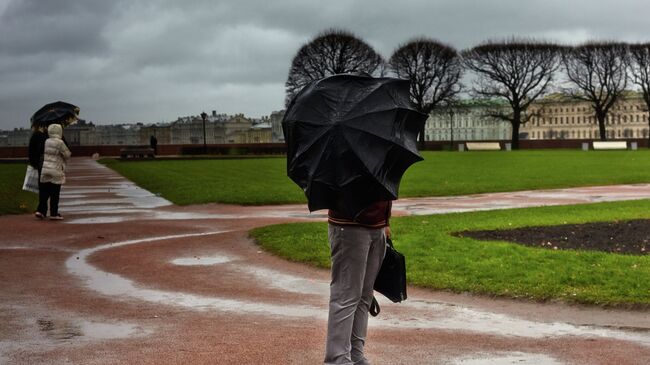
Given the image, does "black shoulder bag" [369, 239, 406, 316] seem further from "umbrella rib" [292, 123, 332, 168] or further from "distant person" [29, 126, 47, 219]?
Answer: "distant person" [29, 126, 47, 219]

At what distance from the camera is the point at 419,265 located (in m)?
10.9

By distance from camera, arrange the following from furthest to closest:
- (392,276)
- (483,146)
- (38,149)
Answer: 1. (483,146)
2. (38,149)
3. (392,276)

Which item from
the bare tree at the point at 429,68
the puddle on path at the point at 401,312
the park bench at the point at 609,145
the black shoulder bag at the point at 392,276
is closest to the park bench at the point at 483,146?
the bare tree at the point at 429,68

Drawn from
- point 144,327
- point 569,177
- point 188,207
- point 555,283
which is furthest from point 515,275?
point 569,177

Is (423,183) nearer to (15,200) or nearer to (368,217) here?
(15,200)

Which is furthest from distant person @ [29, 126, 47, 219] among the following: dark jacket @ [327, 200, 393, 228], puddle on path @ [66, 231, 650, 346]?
dark jacket @ [327, 200, 393, 228]

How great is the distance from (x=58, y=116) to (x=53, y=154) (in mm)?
983

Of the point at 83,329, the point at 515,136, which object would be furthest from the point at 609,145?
the point at 83,329

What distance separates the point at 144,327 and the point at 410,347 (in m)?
2.46

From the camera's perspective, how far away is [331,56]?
8131 centimetres

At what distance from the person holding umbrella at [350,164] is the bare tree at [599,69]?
8644cm

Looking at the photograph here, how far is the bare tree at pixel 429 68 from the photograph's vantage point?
281 ft

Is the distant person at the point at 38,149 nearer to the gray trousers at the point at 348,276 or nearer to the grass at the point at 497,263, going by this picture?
the grass at the point at 497,263

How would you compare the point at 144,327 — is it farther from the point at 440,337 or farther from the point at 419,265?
the point at 419,265
